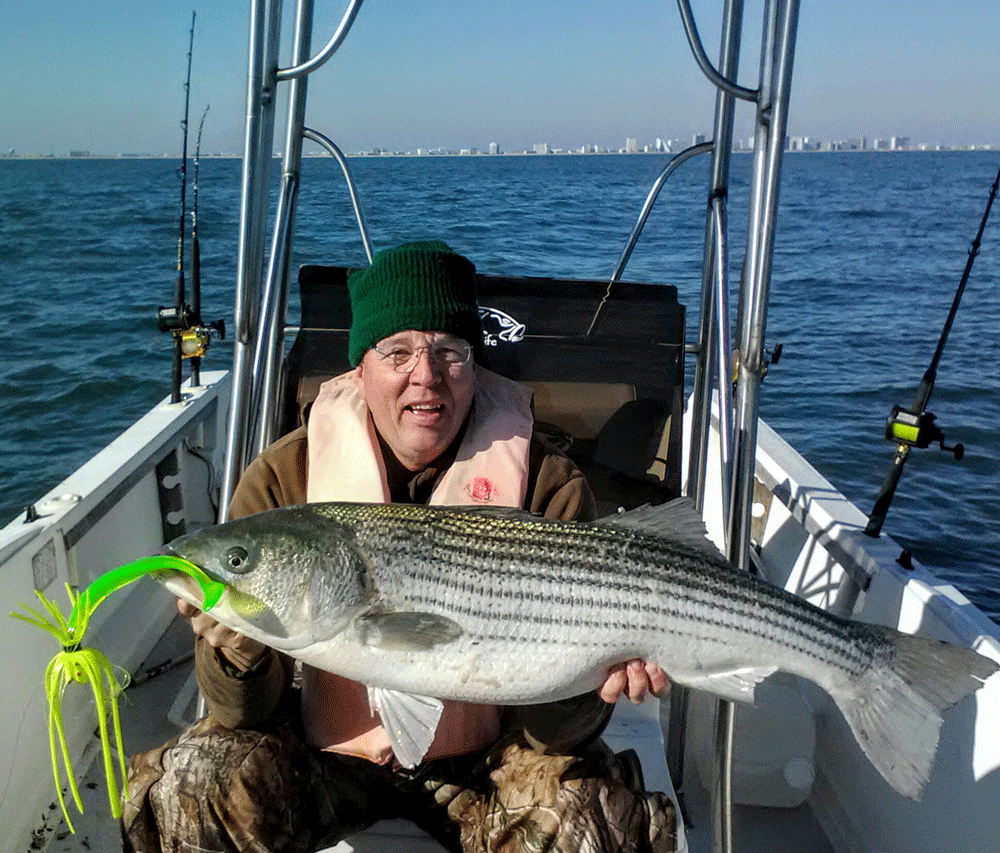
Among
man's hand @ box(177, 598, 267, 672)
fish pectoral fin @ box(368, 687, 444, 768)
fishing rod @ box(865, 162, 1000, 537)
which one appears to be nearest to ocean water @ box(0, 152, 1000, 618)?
fishing rod @ box(865, 162, 1000, 537)

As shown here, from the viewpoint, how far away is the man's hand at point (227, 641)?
8.39 feet

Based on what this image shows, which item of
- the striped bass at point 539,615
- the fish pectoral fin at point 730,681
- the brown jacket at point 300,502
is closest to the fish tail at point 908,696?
the striped bass at point 539,615

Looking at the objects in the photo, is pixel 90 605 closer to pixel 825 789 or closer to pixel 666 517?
pixel 666 517

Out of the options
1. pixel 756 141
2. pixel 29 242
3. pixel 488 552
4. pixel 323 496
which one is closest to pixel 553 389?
pixel 756 141

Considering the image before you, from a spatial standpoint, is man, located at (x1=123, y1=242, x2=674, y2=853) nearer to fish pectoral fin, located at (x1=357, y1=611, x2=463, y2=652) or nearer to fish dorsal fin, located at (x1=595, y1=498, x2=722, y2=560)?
fish dorsal fin, located at (x1=595, y1=498, x2=722, y2=560)

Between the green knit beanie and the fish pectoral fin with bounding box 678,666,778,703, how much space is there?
1.35 m

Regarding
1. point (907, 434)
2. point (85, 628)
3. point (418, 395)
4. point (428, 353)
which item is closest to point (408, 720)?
point (85, 628)

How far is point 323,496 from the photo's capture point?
2982 mm

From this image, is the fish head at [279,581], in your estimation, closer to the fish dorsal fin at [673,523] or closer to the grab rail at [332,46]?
the fish dorsal fin at [673,523]

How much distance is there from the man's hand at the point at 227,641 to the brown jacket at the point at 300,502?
4 cm

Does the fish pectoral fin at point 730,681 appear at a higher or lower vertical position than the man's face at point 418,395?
lower

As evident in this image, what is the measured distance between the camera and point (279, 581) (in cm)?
235

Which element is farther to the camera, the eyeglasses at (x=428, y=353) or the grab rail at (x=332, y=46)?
the grab rail at (x=332, y=46)

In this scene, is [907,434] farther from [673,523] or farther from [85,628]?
[85,628]
